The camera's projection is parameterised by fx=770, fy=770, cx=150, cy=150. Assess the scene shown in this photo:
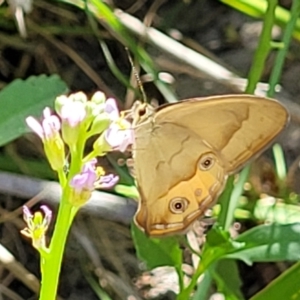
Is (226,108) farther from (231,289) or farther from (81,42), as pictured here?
(81,42)

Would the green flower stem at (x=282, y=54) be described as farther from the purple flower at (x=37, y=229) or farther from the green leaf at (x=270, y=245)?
the purple flower at (x=37, y=229)

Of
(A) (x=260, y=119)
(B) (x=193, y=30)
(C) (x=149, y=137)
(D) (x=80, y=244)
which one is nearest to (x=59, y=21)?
(B) (x=193, y=30)

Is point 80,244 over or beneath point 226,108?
beneath

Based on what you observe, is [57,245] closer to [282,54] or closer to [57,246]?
[57,246]

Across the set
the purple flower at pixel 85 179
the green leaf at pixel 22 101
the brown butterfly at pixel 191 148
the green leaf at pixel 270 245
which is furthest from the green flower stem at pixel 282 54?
the purple flower at pixel 85 179

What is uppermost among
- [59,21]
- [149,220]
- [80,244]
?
[59,21]
